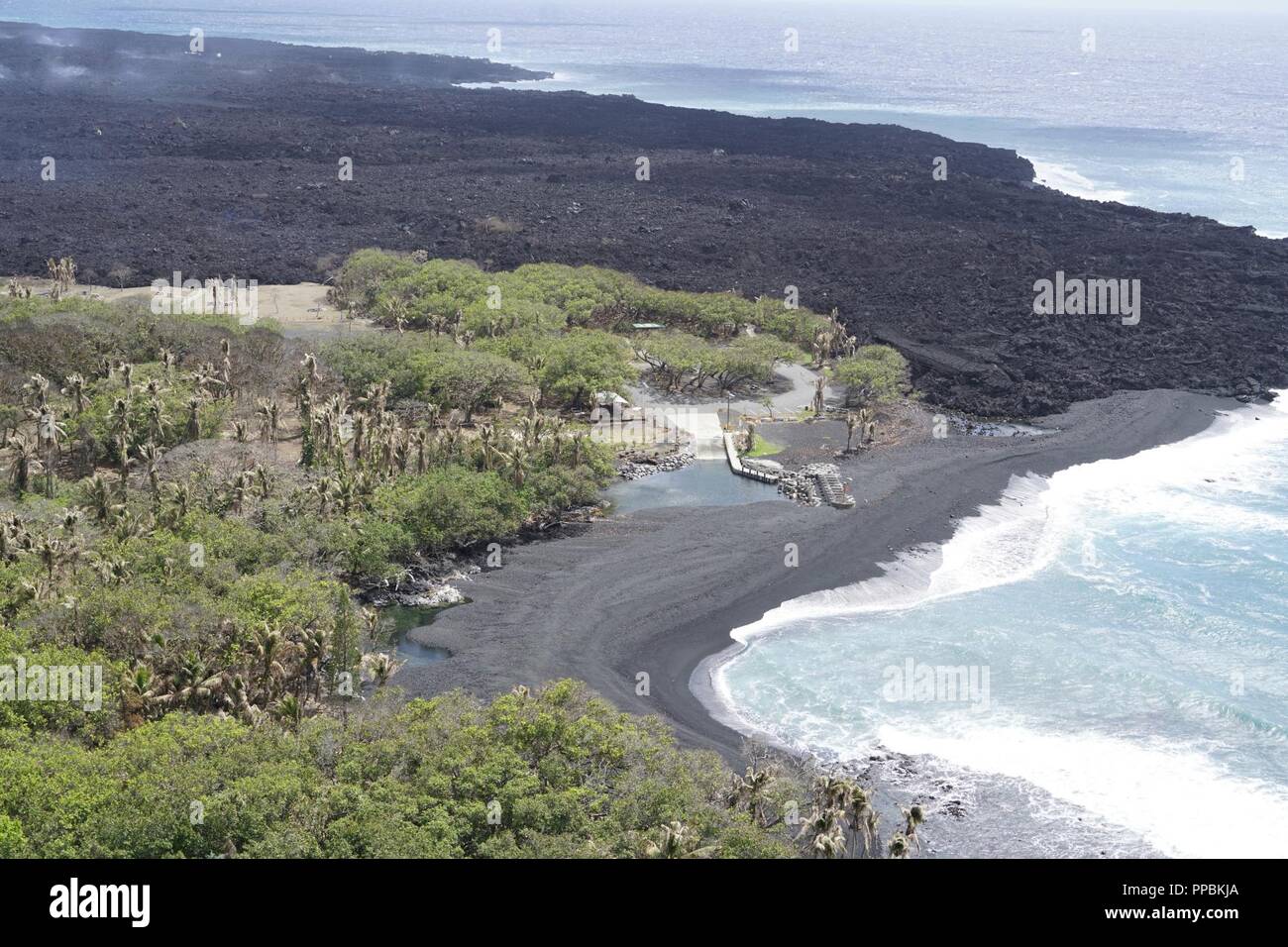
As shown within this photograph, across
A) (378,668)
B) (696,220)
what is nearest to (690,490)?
(378,668)

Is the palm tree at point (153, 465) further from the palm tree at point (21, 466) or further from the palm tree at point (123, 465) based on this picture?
the palm tree at point (21, 466)

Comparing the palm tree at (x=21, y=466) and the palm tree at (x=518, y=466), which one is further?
the palm tree at (x=518, y=466)

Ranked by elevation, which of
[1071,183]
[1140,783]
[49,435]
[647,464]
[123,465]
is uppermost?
[1071,183]

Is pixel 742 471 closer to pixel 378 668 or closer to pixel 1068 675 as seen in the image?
pixel 1068 675

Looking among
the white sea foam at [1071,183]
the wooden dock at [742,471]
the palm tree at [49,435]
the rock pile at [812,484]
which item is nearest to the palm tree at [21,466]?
the palm tree at [49,435]

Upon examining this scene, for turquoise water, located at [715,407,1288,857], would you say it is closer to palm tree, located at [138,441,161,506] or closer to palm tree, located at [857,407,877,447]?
palm tree, located at [857,407,877,447]
